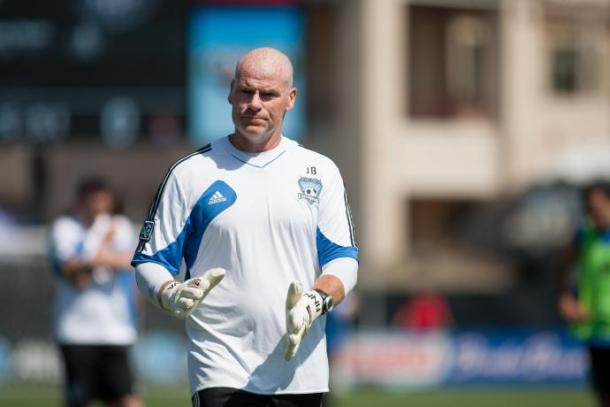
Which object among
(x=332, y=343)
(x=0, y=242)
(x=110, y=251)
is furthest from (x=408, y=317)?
(x=110, y=251)

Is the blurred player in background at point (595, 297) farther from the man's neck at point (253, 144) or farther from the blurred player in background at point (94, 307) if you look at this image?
the man's neck at point (253, 144)

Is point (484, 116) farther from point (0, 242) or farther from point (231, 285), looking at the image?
point (231, 285)

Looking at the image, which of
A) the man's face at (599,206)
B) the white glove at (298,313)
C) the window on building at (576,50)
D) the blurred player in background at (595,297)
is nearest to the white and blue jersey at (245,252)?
the white glove at (298,313)

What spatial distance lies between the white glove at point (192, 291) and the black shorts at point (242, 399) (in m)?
0.40

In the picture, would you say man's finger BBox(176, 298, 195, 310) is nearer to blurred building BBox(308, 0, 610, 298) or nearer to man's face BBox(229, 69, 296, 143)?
man's face BBox(229, 69, 296, 143)

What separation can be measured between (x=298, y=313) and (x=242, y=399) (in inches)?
21.7

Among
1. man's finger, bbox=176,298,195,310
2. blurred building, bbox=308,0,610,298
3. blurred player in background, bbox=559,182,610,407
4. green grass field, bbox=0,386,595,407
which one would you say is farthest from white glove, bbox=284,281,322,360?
blurred building, bbox=308,0,610,298

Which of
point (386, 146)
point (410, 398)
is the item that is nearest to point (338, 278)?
point (410, 398)

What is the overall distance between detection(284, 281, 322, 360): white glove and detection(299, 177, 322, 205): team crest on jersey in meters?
0.46

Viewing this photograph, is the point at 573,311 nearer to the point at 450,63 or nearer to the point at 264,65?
the point at 264,65

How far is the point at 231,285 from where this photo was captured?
6.49 m

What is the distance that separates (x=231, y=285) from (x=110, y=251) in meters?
5.15

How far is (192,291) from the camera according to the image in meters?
6.12

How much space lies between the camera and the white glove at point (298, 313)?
20.0ft
